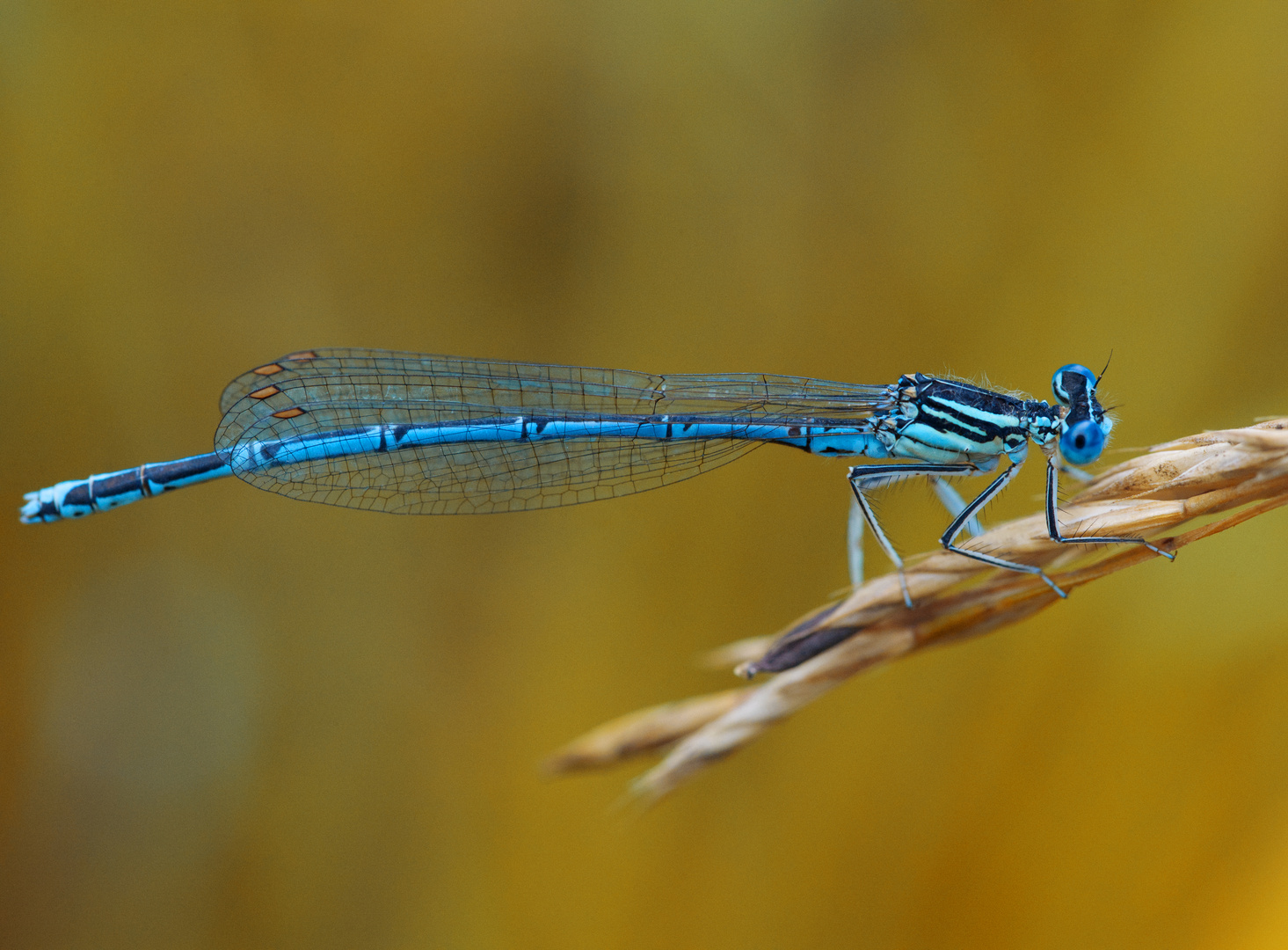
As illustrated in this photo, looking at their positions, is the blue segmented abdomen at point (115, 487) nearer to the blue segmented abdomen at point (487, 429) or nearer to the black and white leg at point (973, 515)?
the blue segmented abdomen at point (487, 429)

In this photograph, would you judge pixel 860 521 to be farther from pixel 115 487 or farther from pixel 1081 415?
pixel 115 487

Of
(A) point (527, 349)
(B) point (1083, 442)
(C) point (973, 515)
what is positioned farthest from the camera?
(A) point (527, 349)

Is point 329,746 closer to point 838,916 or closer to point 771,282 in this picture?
point 838,916

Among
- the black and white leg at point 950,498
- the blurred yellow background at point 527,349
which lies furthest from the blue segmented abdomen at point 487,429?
the black and white leg at point 950,498

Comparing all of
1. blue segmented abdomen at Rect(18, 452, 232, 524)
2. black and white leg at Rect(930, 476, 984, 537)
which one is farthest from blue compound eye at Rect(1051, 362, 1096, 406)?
blue segmented abdomen at Rect(18, 452, 232, 524)

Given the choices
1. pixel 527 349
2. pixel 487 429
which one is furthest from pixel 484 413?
pixel 527 349

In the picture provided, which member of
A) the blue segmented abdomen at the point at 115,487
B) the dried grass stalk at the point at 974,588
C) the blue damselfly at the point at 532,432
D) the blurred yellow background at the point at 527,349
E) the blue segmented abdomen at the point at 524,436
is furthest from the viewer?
the blue segmented abdomen at the point at 524,436
